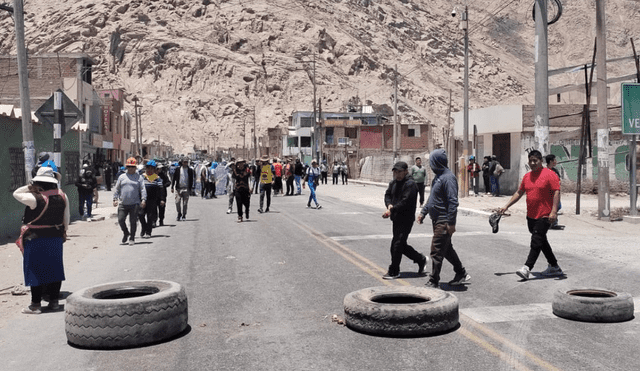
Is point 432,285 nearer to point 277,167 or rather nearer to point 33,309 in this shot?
point 33,309

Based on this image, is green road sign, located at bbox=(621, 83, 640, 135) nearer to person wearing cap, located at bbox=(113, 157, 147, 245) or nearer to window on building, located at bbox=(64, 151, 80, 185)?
person wearing cap, located at bbox=(113, 157, 147, 245)

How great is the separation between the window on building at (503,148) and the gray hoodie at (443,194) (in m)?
23.0

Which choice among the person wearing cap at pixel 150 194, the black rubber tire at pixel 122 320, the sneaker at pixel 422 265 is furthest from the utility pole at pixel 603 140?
the black rubber tire at pixel 122 320

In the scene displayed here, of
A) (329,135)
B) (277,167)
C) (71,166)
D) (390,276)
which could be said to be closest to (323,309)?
(390,276)

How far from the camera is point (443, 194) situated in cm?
866

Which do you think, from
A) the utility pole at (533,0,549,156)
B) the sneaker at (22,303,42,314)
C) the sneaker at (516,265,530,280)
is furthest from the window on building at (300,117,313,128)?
the sneaker at (22,303,42,314)

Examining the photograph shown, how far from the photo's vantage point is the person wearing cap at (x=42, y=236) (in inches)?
296

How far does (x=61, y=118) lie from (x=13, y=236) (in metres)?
3.86

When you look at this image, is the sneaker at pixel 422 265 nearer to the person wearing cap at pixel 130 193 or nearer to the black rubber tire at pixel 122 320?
the black rubber tire at pixel 122 320

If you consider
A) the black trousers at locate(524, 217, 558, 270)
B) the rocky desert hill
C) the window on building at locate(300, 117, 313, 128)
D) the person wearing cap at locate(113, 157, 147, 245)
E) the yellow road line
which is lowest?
the yellow road line

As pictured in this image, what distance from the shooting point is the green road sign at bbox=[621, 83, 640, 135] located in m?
17.8

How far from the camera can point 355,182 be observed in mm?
48000

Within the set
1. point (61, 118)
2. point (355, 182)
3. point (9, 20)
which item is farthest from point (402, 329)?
point (9, 20)

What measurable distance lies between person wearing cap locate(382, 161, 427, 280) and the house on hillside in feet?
66.0
